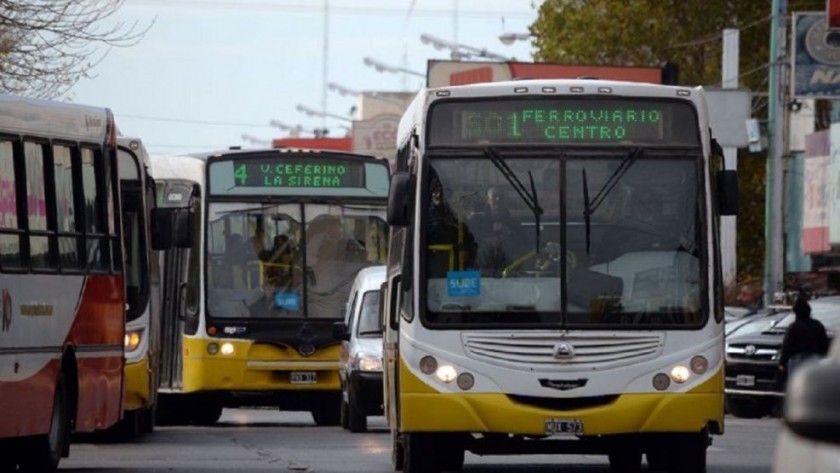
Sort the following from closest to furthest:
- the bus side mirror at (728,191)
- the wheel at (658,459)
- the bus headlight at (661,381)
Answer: the bus headlight at (661,381)
the bus side mirror at (728,191)
the wheel at (658,459)

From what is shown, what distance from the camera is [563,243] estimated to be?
50.5 feet

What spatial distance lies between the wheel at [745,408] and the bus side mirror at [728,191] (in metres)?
18.2

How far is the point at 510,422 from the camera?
15.0 metres

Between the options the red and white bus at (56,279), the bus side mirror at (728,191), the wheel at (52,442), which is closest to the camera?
the red and white bus at (56,279)

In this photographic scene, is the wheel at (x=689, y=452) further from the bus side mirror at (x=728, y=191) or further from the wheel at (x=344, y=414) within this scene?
the wheel at (x=344, y=414)

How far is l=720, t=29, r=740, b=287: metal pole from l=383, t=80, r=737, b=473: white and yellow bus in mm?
40330

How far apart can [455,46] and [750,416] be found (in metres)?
38.5

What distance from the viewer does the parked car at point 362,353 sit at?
24.2 m

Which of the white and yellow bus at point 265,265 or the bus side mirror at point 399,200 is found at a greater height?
the bus side mirror at point 399,200

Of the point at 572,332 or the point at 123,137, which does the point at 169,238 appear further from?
the point at 572,332

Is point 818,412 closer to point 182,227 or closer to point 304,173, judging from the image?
point 182,227

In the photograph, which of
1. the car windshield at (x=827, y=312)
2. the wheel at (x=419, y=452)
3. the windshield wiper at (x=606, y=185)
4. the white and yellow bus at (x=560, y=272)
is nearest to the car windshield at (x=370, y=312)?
the car windshield at (x=827, y=312)

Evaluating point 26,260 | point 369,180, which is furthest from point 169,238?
point 369,180

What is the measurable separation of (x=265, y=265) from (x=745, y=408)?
31.3 feet
